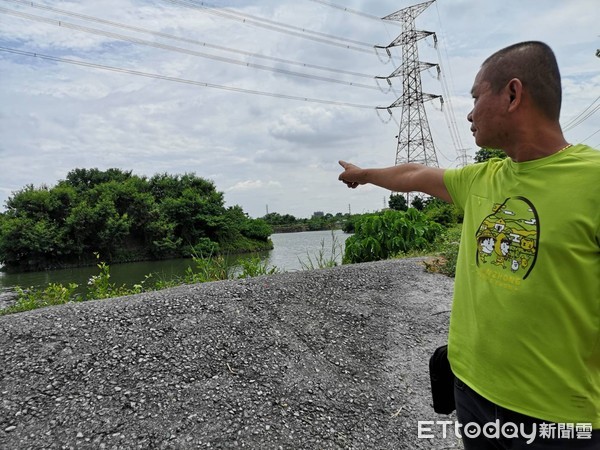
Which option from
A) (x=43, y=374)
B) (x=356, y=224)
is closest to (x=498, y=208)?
(x=43, y=374)

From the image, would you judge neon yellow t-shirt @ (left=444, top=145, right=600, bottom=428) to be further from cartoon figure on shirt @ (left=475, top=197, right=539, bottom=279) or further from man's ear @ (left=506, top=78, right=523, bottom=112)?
man's ear @ (left=506, top=78, right=523, bottom=112)

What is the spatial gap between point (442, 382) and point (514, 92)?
0.96 m

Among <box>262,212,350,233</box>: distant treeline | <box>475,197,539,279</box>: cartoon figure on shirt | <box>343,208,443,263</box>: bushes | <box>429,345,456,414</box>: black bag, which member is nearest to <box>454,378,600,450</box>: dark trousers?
<box>429,345,456,414</box>: black bag

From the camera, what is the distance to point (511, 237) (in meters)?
1.04

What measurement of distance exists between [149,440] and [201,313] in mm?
1377

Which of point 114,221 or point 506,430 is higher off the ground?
point 114,221

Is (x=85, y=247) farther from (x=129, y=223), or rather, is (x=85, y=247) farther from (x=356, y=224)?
(x=356, y=224)

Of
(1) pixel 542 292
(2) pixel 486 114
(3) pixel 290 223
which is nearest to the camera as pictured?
(1) pixel 542 292

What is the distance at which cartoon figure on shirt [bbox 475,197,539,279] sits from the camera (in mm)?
993

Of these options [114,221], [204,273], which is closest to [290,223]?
[114,221]

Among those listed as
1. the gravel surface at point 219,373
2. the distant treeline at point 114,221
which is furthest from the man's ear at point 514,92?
the distant treeline at point 114,221

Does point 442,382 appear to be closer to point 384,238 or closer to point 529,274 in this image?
point 529,274

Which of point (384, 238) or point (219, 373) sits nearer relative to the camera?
point (219, 373)

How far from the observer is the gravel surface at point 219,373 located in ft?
7.41
